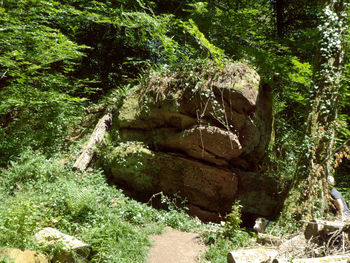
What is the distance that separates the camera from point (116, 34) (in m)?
11.2

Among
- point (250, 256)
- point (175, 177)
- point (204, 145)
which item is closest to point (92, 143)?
point (175, 177)

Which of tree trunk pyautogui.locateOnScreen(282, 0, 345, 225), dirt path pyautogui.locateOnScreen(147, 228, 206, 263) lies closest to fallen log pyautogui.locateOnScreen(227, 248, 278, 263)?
dirt path pyautogui.locateOnScreen(147, 228, 206, 263)

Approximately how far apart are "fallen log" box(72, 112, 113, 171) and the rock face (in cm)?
56

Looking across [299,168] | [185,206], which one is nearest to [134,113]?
[185,206]

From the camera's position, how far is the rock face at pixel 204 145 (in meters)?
6.88

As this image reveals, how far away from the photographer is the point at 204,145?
6.90m

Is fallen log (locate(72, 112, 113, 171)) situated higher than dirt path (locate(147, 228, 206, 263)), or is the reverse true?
fallen log (locate(72, 112, 113, 171))

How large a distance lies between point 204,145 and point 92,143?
3.50m

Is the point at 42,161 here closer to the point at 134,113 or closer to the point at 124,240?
the point at 134,113

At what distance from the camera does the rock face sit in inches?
271

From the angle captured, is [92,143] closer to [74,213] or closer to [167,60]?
[74,213]

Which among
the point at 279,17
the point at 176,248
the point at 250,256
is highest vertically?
the point at 279,17

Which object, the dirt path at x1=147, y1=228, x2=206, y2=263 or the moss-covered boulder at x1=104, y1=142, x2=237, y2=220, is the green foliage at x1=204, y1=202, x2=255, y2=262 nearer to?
the dirt path at x1=147, y1=228, x2=206, y2=263

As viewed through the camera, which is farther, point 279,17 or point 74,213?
point 279,17
